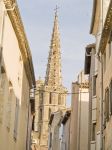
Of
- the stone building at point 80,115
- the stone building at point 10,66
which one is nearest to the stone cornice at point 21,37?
the stone building at point 10,66

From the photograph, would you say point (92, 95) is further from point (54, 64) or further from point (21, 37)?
point (54, 64)

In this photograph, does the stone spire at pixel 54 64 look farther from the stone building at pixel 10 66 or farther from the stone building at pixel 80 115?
the stone building at pixel 10 66

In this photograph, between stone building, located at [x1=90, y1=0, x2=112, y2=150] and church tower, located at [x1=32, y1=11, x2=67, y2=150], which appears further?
church tower, located at [x1=32, y1=11, x2=67, y2=150]

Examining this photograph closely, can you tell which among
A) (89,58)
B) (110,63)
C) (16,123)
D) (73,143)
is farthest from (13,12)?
(73,143)

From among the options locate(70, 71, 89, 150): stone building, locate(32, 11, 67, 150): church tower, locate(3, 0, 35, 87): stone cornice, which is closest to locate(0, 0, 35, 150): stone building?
locate(3, 0, 35, 87): stone cornice

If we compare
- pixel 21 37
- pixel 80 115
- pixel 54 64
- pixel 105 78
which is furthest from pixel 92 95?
pixel 54 64

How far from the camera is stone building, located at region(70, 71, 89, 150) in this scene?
35.6 meters

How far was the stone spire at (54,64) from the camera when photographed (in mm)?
119625

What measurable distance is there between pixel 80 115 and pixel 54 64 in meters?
85.1

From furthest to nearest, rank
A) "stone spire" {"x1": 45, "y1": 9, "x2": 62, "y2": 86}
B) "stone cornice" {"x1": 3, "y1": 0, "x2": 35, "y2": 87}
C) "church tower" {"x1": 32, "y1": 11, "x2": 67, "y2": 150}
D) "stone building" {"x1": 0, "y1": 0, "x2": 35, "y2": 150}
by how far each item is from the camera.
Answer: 1. "stone spire" {"x1": 45, "y1": 9, "x2": 62, "y2": 86}
2. "church tower" {"x1": 32, "y1": 11, "x2": 67, "y2": 150}
3. "stone cornice" {"x1": 3, "y1": 0, "x2": 35, "y2": 87}
4. "stone building" {"x1": 0, "y1": 0, "x2": 35, "y2": 150}

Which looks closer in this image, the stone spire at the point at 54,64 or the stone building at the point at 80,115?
the stone building at the point at 80,115

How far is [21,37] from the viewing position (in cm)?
2286

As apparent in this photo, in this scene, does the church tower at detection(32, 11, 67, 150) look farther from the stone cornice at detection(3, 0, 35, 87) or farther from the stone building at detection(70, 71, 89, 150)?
the stone cornice at detection(3, 0, 35, 87)

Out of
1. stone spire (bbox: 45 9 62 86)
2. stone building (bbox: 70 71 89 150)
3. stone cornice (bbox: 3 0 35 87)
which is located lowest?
stone building (bbox: 70 71 89 150)
